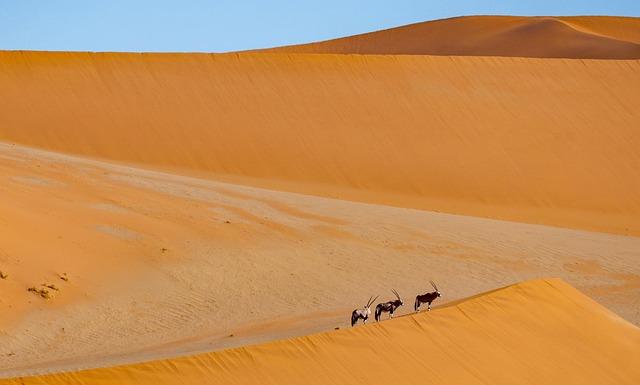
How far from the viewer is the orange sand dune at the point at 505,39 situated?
58.5 meters

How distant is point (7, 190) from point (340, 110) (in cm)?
1480

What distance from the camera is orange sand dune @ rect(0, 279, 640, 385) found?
8023 mm

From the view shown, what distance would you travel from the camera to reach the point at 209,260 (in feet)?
50.5

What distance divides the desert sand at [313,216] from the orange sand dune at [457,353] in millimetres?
23

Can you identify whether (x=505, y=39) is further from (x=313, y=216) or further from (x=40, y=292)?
(x=40, y=292)

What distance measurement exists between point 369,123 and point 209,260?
14.7 metres

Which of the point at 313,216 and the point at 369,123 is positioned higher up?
the point at 369,123

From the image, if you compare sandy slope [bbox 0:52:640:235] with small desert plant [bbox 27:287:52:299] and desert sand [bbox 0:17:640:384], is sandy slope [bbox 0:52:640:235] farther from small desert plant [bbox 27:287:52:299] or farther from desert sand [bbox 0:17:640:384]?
small desert plant [bbox 27:287:52:299]

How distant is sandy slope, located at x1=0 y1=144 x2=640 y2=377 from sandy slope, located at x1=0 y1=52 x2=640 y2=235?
14.3 ft

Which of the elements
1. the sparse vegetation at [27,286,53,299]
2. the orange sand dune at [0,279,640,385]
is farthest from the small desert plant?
the orange sand dune at [0,279,640,385]

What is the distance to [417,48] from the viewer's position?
6644 cm

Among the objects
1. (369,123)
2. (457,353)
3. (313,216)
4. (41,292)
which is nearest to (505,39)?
(369,123)

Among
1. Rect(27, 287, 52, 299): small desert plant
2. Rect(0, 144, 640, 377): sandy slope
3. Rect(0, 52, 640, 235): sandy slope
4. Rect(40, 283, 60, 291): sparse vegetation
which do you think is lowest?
Rect(27, 287, 52, 299): small desert plant

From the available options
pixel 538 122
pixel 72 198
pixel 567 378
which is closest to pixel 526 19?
pixel 538 122
